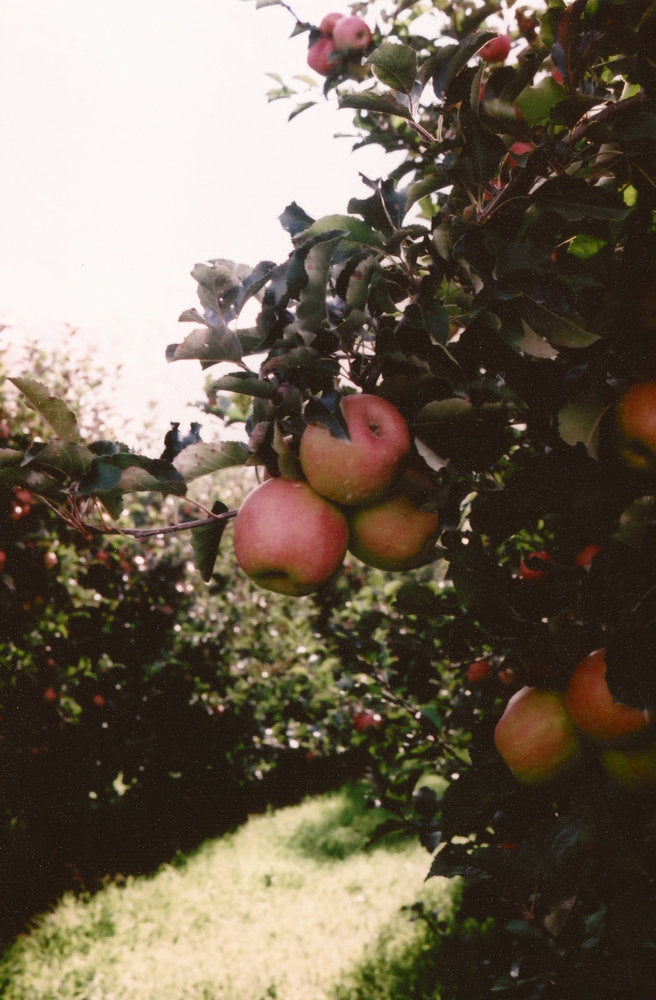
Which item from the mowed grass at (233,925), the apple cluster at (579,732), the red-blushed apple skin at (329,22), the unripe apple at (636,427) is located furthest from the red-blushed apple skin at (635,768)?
the mowed grass at (233,925)

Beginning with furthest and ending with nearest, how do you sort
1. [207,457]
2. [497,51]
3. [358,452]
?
[497,51] < [207,457] < [358,452]

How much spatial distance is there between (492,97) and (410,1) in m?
1.23

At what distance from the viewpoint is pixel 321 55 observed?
100 inches

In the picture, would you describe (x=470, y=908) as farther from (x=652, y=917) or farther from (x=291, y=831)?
(x=291, y=831)

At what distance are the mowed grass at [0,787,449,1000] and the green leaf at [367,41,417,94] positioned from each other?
11.8 feet

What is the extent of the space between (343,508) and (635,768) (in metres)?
0.64

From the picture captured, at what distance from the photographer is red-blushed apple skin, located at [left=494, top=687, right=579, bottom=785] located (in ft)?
4.03

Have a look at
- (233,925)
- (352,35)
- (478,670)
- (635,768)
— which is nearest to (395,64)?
(635,768)

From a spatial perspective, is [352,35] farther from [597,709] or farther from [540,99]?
[597,709]

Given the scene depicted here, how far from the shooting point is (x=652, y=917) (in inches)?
49.8

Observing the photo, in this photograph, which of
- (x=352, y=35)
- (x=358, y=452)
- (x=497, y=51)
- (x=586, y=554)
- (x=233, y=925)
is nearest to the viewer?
(x=358, y=452)

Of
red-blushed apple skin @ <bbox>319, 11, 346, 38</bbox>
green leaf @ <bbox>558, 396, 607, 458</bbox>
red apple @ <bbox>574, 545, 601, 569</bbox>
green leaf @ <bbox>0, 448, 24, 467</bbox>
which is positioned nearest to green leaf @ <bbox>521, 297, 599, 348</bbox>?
green leaf @ <bbox>558, 396, 607, 458</bbox>

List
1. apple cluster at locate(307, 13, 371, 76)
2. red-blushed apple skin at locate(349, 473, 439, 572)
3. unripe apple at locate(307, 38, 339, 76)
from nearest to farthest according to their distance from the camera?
red-blushed apple skin at locate(349, 473, 439, 572) < apple cluster at locate(307, 13, 371, 76) < unripe apple at locate(307, 38, 339, 76)

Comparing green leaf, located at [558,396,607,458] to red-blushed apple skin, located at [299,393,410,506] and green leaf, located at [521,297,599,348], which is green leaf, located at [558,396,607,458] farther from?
red-blushed apple skin, located at [299,393,410,506]
